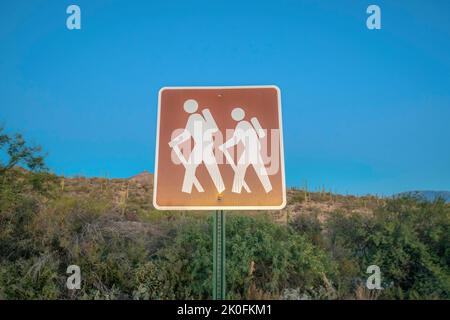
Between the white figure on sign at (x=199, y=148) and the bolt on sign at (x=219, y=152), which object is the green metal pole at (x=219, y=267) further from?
the white figure on sign at (x=199, y=148)

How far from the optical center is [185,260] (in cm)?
595

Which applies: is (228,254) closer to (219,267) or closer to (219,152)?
(219,267)

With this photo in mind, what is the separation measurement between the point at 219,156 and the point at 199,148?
0.63ft

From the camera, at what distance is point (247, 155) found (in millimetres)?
3629

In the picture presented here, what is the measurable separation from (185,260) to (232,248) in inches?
29.5

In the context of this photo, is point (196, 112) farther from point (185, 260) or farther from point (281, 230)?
point (281, 230)

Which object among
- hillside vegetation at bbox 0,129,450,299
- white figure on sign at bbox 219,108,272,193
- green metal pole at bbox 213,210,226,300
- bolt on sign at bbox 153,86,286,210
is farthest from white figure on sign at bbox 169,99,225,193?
hillside vegetation at bbox 0,129,450,299

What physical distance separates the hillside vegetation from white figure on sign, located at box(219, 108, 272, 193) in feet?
6.45

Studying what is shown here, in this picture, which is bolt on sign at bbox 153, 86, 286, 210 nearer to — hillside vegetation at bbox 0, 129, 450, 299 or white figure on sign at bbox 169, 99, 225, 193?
white figure on sign at bbox 169, 99, 225, 193

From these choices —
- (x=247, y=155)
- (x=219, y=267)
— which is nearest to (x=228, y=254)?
(x=219, y=267)

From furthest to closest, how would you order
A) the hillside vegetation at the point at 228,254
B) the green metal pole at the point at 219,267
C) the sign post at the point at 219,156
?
the hillside vegetation at the point at 228,254 < the sign post at the point at 219,156 < the green metal pole at the point at 219,267

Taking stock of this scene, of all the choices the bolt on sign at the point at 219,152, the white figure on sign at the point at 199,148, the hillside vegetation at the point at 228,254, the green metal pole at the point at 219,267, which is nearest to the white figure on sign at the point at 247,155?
the bolt on sign at the point at 219,152

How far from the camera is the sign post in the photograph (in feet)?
11.6

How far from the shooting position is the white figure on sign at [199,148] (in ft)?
11.7
